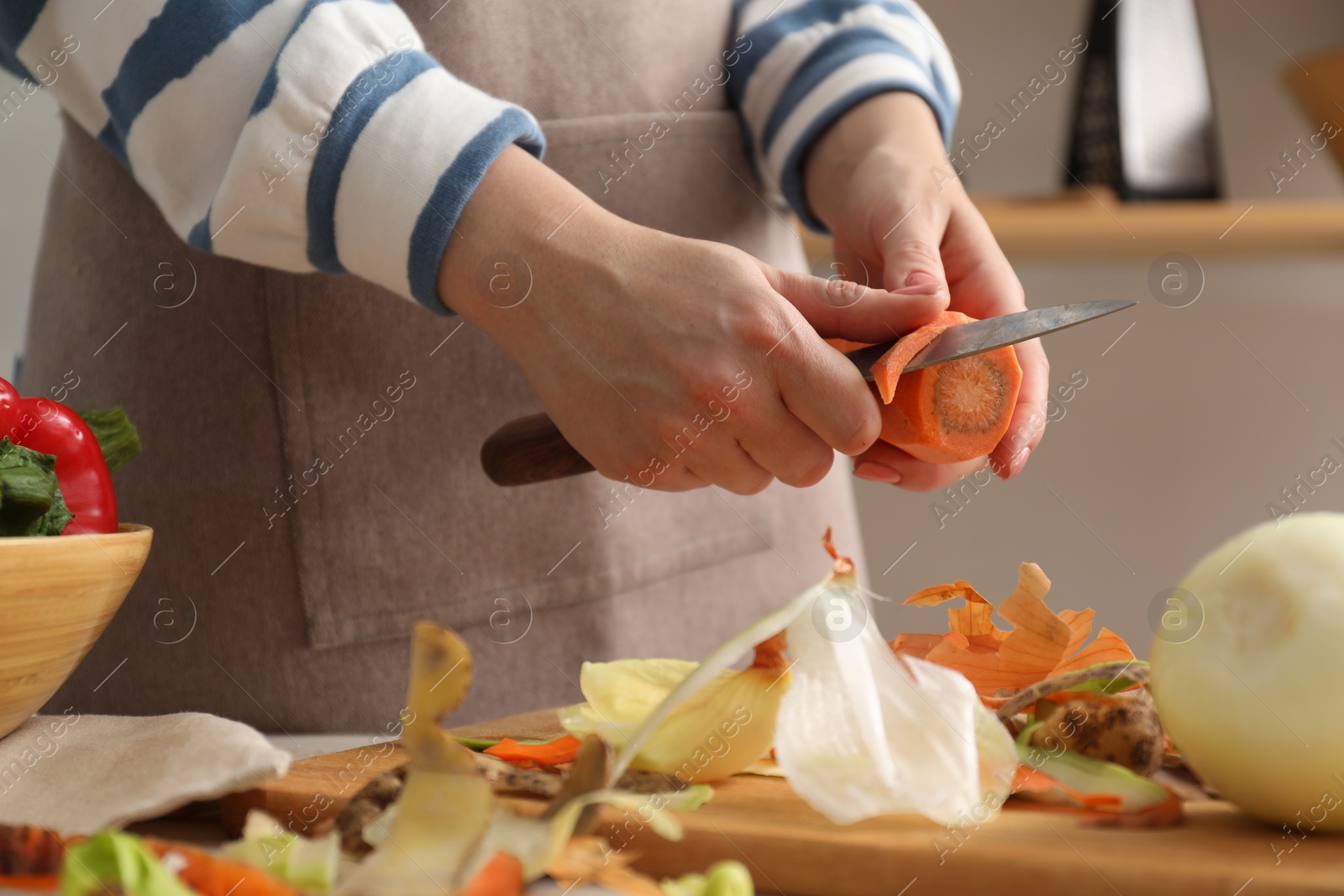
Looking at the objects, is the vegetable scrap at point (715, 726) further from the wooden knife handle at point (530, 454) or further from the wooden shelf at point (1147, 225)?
the wooden shelf at point (1147, 225)

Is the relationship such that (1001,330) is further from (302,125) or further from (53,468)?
(53,468)

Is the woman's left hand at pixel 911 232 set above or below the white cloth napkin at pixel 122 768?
above

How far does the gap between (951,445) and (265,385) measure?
459 millimetres

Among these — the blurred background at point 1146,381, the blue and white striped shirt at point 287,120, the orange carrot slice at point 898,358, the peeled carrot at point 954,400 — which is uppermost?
the blue and white striped shirt at point 287,120

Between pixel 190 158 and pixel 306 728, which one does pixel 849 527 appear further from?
pixel 190 158

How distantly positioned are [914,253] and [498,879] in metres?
0.47

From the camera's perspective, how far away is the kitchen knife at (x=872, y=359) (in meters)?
0.56

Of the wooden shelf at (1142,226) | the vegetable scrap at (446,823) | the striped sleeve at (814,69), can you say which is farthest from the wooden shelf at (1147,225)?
the vegetable scrap at (446,823)

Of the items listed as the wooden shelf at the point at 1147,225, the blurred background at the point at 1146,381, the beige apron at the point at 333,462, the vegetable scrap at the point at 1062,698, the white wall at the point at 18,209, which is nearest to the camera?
the vegetable scrap at the point at 1062,698

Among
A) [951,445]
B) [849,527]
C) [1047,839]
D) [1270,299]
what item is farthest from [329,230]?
[1270,299]

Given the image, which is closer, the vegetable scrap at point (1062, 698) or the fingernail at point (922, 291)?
the vegetable scrap at point (1062, 698)

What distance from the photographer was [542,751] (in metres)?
0.51

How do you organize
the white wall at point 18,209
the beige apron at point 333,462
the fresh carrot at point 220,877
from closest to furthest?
the fresh carrot at point 220,877, the beige apron at point 333,462, the white wall at point 18,209

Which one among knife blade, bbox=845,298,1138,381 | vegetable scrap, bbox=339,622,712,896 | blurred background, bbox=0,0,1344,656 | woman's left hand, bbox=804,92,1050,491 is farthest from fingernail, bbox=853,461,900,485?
blurred background, bbox=0,0,1344,656
